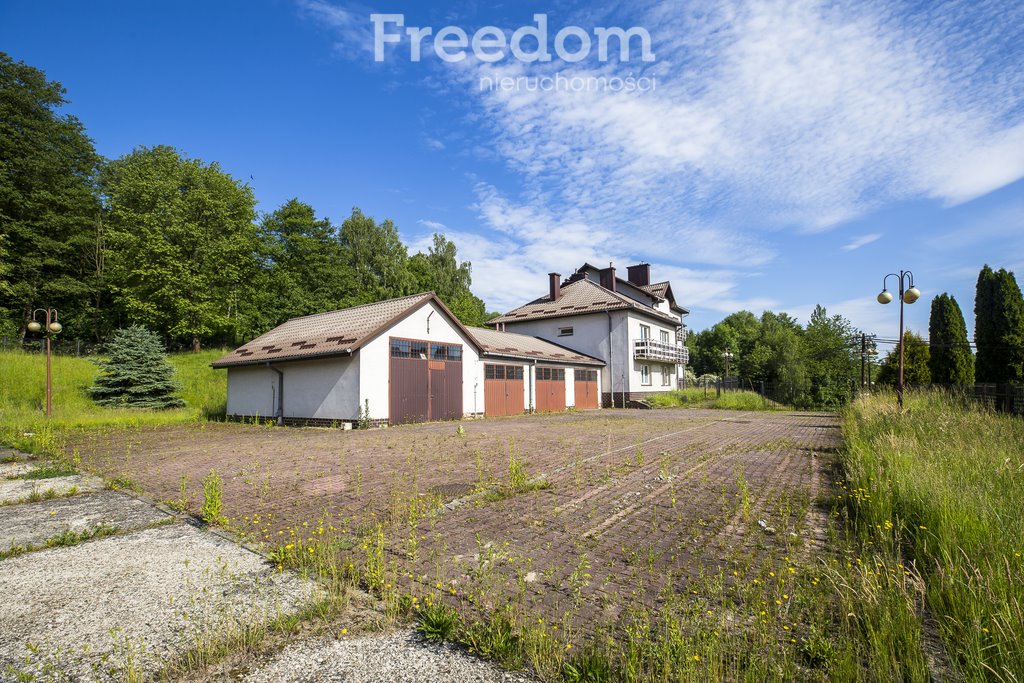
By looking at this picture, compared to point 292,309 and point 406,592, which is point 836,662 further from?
point 292,309

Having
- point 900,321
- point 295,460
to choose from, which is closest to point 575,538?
point 295,460

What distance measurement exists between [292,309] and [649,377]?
27.5 meters

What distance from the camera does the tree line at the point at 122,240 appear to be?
94.4 ft

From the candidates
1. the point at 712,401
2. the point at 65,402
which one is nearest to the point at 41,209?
the point at 65,402

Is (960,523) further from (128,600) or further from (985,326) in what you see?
(985,326)

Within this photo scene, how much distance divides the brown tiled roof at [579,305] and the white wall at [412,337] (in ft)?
42.9

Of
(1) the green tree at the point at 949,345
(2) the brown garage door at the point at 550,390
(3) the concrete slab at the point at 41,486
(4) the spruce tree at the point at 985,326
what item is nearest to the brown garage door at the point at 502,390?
(2) the brown garage door at the point at 550,390

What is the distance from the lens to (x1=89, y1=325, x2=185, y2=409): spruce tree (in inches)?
759

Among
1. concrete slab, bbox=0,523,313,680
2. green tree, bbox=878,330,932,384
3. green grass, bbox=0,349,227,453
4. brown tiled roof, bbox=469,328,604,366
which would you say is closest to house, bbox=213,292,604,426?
brown tiled roof, bbox=469,328,604,366

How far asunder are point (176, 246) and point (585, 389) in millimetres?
28174

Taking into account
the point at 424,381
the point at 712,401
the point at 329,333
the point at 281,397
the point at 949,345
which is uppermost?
the point at 329,333

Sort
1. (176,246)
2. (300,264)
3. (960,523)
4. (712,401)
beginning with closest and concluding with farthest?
(960,523) → (176,246) → (712,401) → (300,264)

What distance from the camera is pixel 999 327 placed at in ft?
60.7

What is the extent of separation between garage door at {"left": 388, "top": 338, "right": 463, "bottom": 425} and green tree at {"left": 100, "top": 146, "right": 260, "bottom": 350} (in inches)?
812
